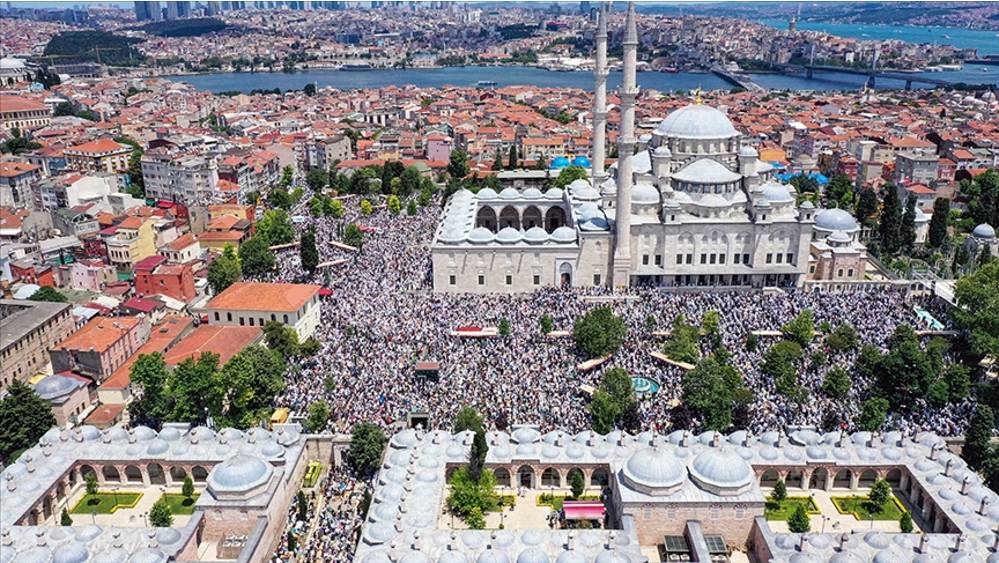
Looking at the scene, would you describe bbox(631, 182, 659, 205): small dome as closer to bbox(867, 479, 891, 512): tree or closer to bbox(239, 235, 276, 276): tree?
bbox(239, 235, 276, 276): tree

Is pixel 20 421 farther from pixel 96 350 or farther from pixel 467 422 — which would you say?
pixel 467 422

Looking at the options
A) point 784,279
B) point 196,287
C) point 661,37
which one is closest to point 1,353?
point 196,287

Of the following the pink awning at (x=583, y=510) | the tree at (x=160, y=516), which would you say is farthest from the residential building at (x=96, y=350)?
the pink awning at (x=583, y=510)

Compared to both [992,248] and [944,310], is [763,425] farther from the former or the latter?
[992,248]

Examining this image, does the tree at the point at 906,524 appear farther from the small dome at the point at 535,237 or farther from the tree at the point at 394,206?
the tree at the point at 394,206

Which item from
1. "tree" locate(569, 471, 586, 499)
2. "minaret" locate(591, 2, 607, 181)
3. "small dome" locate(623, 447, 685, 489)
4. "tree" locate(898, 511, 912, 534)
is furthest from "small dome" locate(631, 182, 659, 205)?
"tree" locate(898, 511, 912, 534)

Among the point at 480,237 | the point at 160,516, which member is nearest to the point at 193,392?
the point at 160,516
